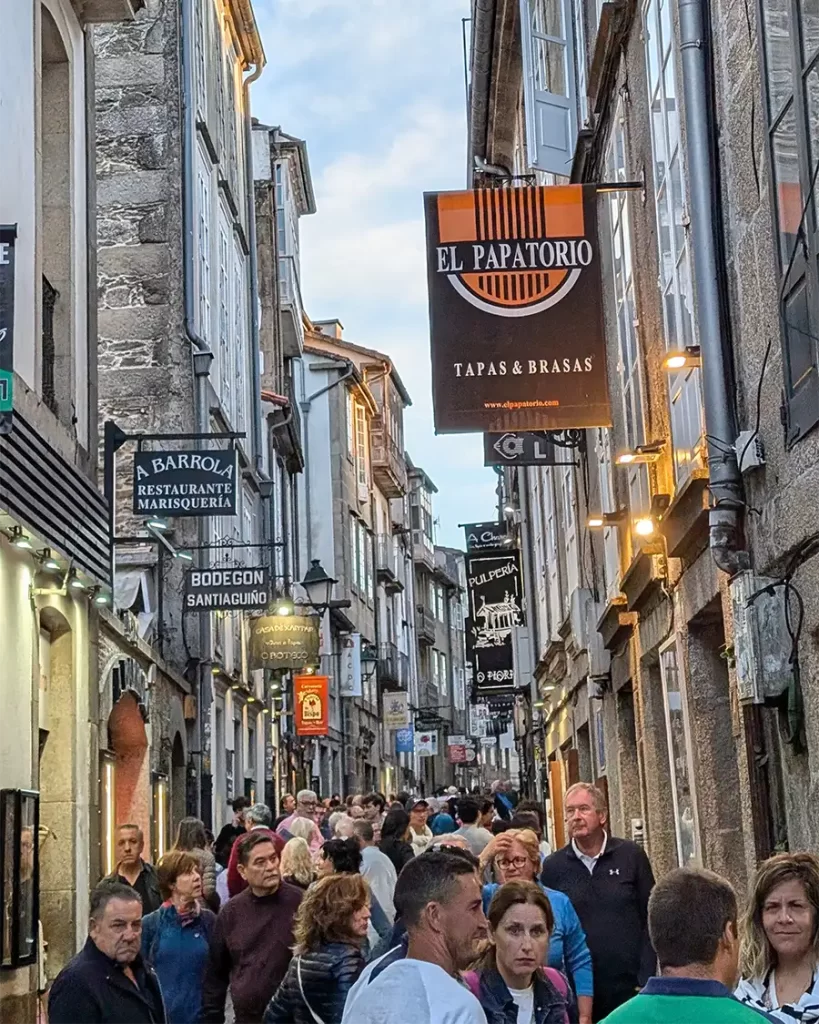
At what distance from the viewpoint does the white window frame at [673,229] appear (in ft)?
35.6

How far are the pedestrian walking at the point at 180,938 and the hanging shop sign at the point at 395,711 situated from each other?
147 feet

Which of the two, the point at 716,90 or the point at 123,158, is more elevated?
the point at 123,158

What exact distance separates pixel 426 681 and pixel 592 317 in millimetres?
62843

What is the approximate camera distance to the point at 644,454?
12453 millimetres

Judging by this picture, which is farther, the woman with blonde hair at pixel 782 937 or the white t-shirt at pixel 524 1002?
the white t-shirt at pixel 524 1002

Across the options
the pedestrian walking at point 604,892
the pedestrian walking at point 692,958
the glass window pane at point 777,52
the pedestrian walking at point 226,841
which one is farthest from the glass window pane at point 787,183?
the pedestrian walking at point 226,841

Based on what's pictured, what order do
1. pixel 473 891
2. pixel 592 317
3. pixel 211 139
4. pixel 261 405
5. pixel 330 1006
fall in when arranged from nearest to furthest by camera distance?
pixel 473 891 < pixel 330 1006 < pixel 592 317 < pixel 211 139 < pixel 261 405

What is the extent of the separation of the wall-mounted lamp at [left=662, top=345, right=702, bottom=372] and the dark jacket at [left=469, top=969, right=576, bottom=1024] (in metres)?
5.47

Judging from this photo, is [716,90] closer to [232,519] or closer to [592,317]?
[592,317]

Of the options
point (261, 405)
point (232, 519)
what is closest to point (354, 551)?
point (261, 405)

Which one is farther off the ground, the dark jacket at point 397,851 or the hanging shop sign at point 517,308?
the hanging shop sign at point 517,308

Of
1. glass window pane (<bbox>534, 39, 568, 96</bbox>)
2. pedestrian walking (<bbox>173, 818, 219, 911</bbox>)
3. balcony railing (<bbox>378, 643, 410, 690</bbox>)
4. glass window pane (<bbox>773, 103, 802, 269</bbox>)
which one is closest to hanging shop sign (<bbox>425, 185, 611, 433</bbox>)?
glass window pane (<bbox>773, 103, 802, 269</bbox>)

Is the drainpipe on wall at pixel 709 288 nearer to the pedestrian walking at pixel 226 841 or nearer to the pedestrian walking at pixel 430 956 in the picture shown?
the pedestrian walking at pixel 430 956

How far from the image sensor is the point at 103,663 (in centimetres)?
1617
